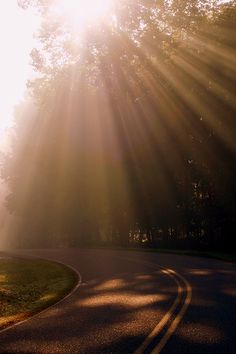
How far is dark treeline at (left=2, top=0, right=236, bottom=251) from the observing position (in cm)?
3466

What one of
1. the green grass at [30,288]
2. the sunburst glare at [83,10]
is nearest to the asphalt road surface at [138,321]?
the green grass at [30,288]

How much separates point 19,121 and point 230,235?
29.5 m

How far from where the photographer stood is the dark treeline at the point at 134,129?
34656 mm

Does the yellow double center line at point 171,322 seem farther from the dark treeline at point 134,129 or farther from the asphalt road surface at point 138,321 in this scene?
the dark treeline at point 134,129

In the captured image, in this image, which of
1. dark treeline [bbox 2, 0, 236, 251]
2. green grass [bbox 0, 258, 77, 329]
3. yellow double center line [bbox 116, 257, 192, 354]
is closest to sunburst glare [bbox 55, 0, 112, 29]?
dark treeline [bbox 2, 0, 236, 251]

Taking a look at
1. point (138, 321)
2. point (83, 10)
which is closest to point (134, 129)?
point (83, 10)

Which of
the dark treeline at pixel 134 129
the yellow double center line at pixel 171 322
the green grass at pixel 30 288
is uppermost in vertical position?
the dark treeline at pixel 134 129

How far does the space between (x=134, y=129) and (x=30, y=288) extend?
85.6 feet

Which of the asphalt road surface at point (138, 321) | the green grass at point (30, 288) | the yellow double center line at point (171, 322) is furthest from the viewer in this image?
the green grass at point (30, 288)

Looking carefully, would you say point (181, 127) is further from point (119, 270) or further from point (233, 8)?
point (119, 270)

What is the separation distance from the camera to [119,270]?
79.6 feet

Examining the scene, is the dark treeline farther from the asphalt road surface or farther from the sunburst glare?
the asphalt road surface

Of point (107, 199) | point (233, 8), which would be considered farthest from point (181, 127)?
point (107, 199)

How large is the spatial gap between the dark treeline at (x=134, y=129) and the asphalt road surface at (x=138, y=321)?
2026 centimetres
